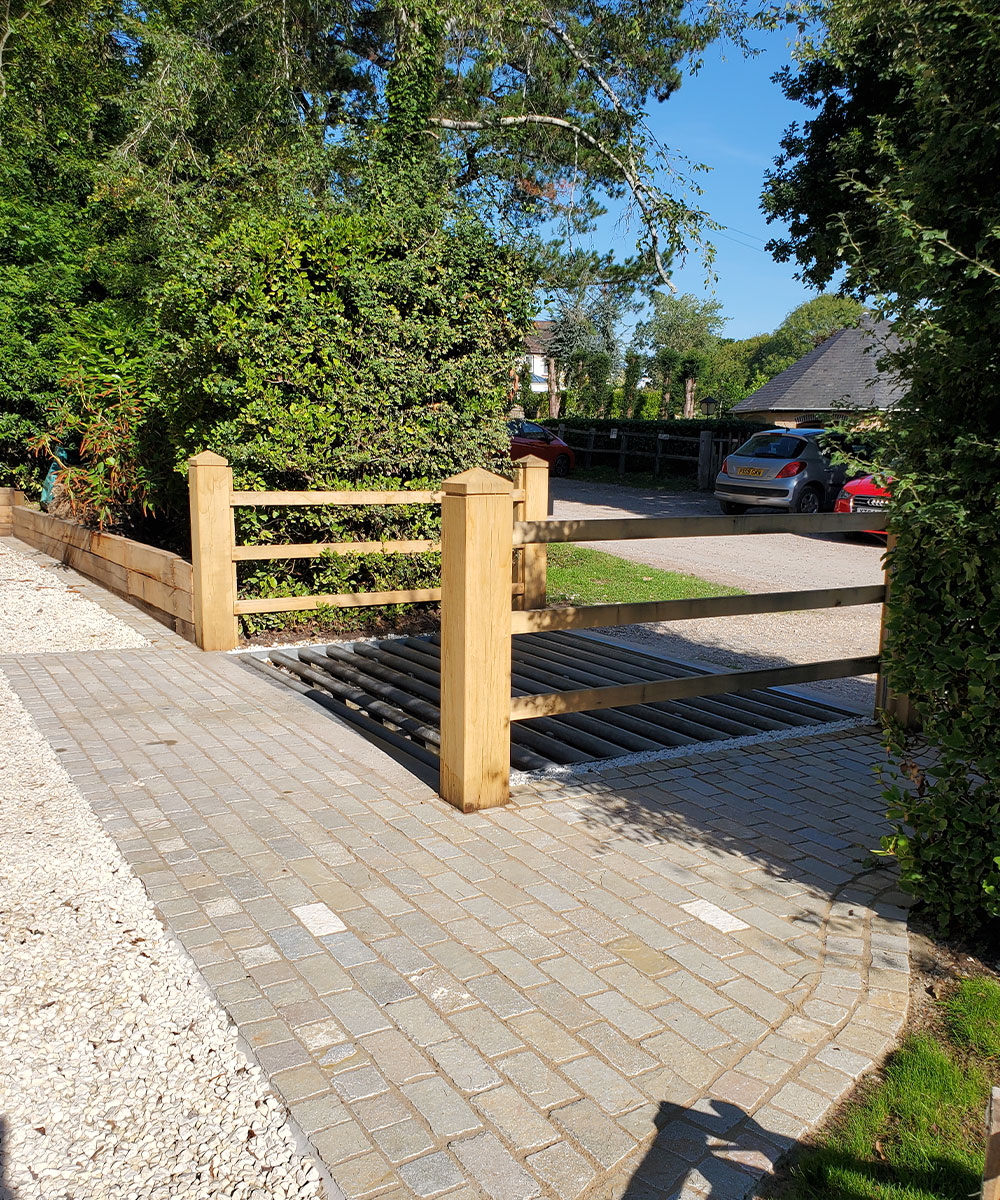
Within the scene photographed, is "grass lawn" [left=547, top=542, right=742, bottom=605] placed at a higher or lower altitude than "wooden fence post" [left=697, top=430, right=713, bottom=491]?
lower

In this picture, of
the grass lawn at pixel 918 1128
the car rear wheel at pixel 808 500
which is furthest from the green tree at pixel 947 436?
the car rear wheel at pixel 808 500

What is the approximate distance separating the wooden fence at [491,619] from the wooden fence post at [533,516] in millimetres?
3536

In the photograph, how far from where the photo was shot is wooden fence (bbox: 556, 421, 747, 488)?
80.7 ft

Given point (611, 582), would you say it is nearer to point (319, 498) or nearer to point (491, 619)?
point (319, 498)

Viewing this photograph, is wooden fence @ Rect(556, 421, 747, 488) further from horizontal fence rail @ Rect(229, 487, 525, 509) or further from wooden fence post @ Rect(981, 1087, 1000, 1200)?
wooden fence post @ Rect(981, 1087, 1000, 1200)

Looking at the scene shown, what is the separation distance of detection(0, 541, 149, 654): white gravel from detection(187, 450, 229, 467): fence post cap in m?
1.61

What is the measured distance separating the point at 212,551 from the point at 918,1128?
20.3ft

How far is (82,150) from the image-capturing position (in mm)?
16531

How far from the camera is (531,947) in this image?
3188 millimetres

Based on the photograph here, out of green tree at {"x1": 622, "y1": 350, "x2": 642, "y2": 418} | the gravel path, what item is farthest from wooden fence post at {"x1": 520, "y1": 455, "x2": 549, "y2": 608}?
green tree at {"x1": 622, "y1": 350, "x2": 642, "y2": 418}

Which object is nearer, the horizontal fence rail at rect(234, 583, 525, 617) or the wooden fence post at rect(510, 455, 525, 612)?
the horizontal fence rail at rect(234, 583, 525, 617)

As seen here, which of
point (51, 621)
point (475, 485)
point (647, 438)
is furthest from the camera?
point (647, 438)

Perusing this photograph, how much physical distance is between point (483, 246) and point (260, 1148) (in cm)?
783

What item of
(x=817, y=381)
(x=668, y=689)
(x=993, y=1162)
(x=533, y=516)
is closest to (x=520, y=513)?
(x=533, y=516)
